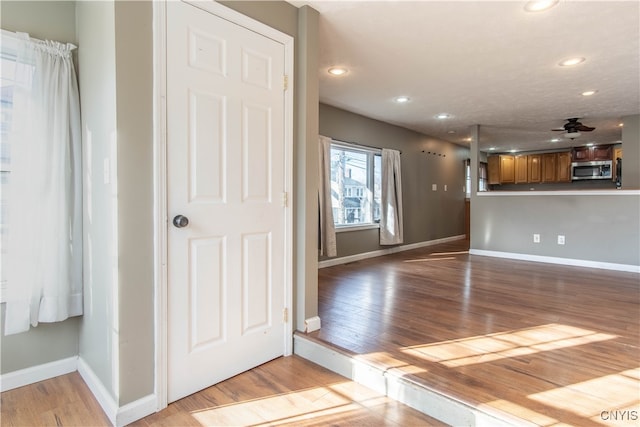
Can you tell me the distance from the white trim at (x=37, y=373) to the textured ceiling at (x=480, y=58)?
9.01 feet

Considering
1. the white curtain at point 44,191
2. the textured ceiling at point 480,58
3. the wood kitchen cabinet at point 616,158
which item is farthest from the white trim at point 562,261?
the white curtain at point 44,191

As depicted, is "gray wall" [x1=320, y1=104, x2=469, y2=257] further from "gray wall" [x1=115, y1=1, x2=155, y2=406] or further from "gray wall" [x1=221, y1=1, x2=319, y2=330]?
"gray wall" [x1=115, y1=1, x2=155, y2=406]

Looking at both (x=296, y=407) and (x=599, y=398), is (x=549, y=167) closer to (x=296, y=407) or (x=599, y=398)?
(x=599, y=398)

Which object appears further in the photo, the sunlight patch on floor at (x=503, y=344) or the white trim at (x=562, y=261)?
the white trim at (x=562, y=261)

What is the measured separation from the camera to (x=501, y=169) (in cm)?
902

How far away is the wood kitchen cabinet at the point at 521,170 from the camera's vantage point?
8.67 m

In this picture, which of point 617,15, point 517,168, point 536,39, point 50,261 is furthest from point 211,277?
point 517,168

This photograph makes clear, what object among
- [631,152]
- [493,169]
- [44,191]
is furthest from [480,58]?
[493,169]

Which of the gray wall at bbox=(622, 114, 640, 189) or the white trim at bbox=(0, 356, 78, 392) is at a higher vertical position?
the gray wall at bbox=(622, 114, 640, 189)

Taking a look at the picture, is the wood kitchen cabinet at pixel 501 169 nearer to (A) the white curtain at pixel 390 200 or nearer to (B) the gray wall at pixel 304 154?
(A) the white curtain at pixel 390 200

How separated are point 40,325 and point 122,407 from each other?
870 millimetres

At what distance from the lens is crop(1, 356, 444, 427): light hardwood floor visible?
1.63 m
